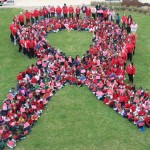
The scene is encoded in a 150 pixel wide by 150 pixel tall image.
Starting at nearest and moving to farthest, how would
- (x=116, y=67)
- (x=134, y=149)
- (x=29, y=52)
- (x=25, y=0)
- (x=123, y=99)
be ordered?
(x=134, y=149) → (x=123, y=99) → (x=116, y=67) → (x=29, y=52) → (x=25, y=0)

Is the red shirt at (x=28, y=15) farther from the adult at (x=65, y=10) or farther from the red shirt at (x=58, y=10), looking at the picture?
the adult at (x=65, y=10)

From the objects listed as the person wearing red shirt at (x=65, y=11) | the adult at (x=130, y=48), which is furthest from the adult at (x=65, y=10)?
the adult at (x=130, y=48)

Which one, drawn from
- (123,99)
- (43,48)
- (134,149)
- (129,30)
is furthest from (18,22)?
(134,149)

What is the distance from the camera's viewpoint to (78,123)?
20031mm

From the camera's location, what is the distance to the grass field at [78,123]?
18547 millimetres

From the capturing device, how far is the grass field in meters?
18.5

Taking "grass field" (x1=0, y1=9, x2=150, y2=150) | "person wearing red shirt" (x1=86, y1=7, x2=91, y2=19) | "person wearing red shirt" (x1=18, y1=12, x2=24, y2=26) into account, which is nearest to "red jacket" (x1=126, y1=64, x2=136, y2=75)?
"grass field" (x1=0, y1=9, x2=150, y2=150)

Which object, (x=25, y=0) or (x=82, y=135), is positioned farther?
(x=25, y=0)

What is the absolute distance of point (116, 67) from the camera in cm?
2406

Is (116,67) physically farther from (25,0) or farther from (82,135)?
(25,0)

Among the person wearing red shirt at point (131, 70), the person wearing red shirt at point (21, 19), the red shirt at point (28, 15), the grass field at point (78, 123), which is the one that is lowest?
the grass field at point (78, 123)

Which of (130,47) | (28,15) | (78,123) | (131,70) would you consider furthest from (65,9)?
(78,123)

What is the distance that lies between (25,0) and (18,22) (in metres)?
9.22

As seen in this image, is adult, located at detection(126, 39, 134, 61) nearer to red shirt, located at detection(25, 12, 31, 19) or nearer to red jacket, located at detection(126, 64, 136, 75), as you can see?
red jacket, located at detection(126, 64, 136, 75)
